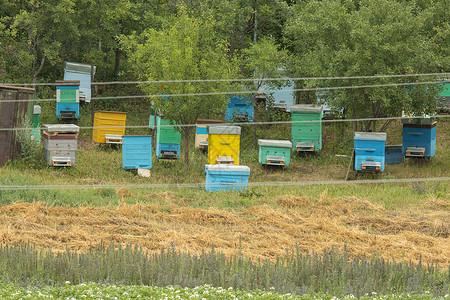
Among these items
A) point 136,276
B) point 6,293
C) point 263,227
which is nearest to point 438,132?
point 263,227

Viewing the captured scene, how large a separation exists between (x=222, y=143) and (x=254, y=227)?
7.14 m

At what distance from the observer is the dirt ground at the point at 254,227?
494 inches

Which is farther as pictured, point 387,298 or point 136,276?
point 136,276

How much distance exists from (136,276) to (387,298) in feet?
13.1

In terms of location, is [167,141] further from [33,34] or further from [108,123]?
[33,34]

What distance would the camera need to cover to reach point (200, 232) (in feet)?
44.8

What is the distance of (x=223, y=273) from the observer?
9195 millimetres

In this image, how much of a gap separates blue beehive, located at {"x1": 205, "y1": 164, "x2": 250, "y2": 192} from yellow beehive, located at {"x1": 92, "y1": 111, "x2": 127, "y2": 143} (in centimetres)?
636

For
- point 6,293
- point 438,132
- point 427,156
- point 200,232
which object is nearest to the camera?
point 6,293

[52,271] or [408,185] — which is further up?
[408,185]

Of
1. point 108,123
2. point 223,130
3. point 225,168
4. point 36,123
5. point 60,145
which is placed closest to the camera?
point 225,168

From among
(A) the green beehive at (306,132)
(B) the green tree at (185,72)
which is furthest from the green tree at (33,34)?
(A) the green beehive at (306,132)

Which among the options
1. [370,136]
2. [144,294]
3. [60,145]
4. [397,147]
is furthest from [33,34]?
[144,294]

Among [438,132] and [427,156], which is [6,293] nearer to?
[427,156]
